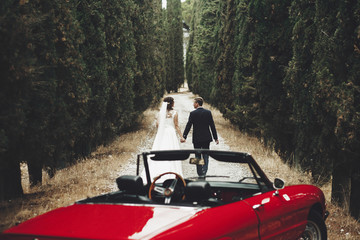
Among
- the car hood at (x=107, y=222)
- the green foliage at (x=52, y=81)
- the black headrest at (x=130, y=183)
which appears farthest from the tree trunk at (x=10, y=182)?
the car hood at (x=107, y=222)

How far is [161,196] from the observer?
13.6 ft

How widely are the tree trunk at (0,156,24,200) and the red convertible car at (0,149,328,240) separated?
3.56 metres

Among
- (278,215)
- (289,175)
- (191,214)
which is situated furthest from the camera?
(289,175)

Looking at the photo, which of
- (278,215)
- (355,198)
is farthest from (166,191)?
(355,198)

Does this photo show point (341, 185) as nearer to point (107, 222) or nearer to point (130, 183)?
point (130, 183)

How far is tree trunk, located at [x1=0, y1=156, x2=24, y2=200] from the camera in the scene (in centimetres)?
685

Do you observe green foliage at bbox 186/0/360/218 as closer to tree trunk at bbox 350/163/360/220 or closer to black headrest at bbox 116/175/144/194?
tree trunk at bbox 350/163/360/220

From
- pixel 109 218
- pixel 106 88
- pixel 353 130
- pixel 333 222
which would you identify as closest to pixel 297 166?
pixel 333 222

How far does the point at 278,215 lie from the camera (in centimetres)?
405

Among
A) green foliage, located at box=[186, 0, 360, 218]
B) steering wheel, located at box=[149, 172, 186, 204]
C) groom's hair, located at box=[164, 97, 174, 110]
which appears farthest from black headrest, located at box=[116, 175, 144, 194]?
groom's hair, located at box=[164, 97, 174, 110]

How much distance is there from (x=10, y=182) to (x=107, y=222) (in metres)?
4.87

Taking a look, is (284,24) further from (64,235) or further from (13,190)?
(64,235)

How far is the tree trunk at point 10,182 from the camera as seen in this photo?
22.5 feet

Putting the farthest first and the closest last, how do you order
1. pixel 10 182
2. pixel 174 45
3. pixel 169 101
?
1. pixel 174 45
2. pixel 169 101
3. pixel 10 182
